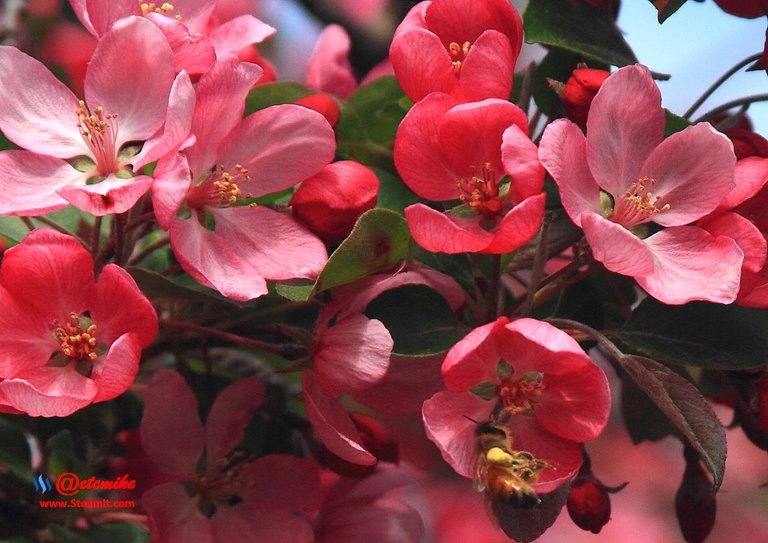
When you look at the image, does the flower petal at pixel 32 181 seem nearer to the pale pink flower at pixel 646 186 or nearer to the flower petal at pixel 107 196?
the flower petal at pixel 107 196

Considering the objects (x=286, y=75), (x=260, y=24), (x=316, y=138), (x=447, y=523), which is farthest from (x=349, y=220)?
(x=286, y=75)

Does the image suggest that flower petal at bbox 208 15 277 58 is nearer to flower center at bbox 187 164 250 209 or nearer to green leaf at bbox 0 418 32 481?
flower center at bbox 187 164 250 209

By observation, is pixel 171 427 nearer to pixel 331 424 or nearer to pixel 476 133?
pixel 331 424

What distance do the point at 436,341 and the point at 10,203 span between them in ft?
1.03

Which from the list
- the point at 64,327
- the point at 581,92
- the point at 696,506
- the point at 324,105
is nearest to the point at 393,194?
the point at 324,105

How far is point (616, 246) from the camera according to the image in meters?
0.62

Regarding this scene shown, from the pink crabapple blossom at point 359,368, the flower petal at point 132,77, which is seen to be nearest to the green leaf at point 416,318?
the pink crabapple blossom at point 359,368

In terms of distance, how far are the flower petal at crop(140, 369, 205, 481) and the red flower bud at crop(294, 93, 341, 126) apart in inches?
10.5

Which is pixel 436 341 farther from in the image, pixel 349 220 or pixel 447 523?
pixel 447 523

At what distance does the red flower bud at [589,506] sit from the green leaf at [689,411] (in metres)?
0.15

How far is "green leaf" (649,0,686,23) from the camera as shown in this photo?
2.41 ft

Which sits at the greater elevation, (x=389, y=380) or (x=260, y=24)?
(x=260, y=24)

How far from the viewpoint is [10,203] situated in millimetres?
653

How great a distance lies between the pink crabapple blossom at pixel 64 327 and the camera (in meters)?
0.63
